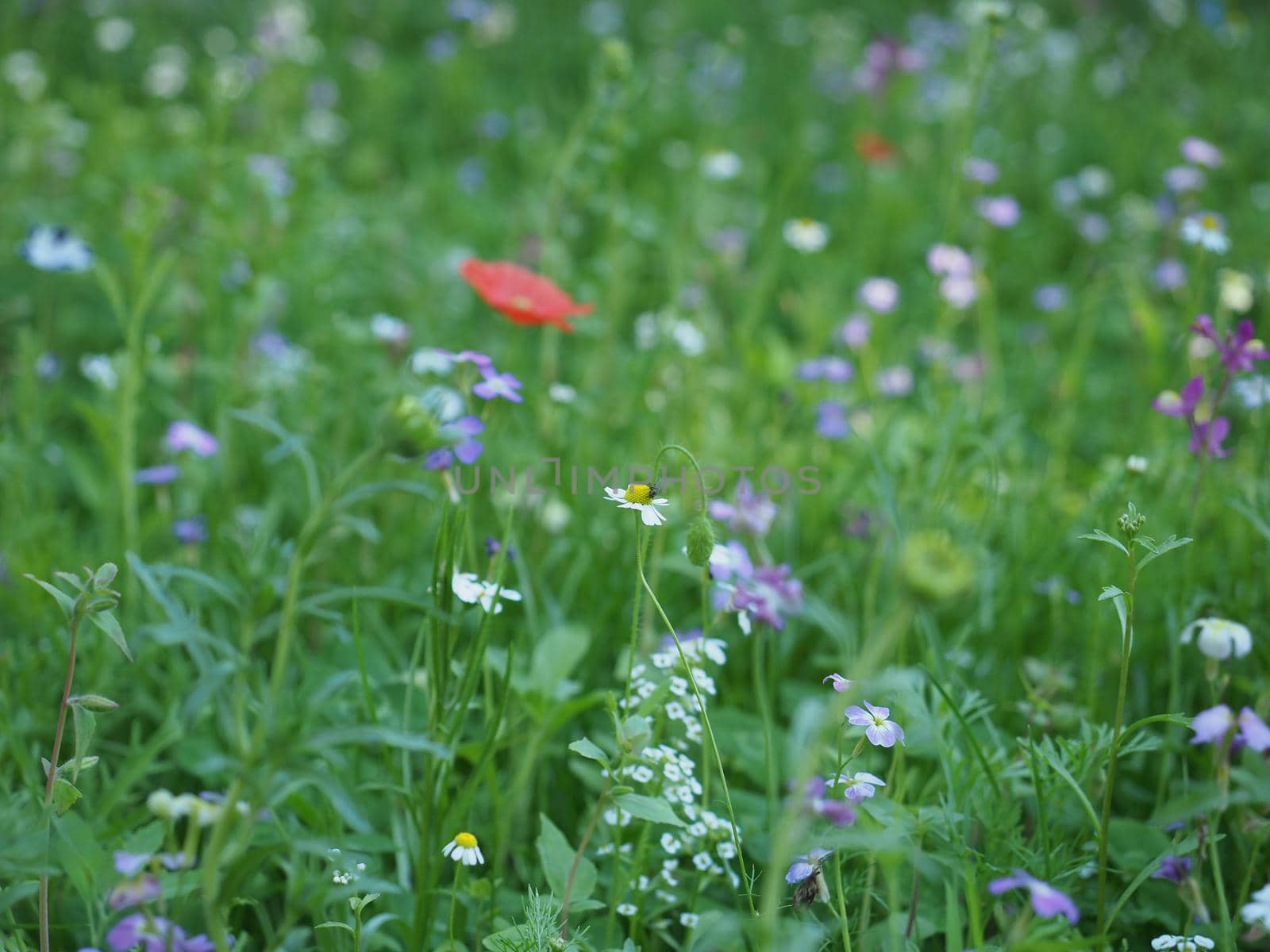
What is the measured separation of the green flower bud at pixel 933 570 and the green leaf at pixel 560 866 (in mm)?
603

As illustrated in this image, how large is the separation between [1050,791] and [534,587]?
759 mm

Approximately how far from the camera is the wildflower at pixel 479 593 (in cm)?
110

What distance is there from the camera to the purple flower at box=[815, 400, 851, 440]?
6.31ft

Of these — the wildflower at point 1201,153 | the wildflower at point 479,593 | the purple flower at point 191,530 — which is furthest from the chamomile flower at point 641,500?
the wildflower at point 1201,153

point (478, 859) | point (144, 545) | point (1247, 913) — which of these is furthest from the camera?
point (144, 545)

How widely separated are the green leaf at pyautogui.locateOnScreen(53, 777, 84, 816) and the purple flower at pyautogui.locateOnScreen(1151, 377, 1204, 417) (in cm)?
132

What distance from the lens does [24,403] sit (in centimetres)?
187

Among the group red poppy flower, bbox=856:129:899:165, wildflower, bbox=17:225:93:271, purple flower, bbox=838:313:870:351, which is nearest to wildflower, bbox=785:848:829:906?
purple flower, bbox=838:313:870:351

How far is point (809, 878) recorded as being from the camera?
107 cm

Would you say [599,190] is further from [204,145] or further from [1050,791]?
[1050,791]

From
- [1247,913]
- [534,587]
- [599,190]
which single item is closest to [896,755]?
[1247,913]

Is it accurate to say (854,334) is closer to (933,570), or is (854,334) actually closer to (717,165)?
(717,165)

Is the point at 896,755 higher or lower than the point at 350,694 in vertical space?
higher

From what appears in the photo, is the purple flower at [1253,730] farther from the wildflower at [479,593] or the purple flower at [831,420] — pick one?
the purple flower at [831,420]
